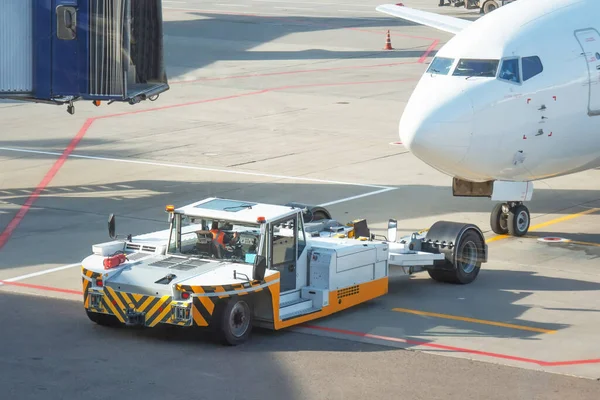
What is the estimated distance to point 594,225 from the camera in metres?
28.0

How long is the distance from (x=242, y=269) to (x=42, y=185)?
15.0 m

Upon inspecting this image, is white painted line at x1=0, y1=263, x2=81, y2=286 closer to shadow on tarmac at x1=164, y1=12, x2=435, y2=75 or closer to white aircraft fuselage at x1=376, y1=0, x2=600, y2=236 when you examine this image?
white aircraft fuselage at x1=376, y1=0, x2=600, y2=236

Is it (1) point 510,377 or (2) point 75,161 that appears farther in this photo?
(2) point 75,161

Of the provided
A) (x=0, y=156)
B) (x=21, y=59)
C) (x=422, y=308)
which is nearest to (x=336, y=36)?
(x=0, y=156)

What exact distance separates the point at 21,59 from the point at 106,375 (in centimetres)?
1594

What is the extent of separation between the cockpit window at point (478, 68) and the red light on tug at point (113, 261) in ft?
29.5

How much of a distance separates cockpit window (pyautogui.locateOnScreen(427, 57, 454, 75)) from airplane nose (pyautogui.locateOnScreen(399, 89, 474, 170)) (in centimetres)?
99

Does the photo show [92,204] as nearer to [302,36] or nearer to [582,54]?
[582,54]

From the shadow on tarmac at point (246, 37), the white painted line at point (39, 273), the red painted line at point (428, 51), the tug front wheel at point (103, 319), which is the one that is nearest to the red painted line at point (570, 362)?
the tug front wheel at point (103, 319)

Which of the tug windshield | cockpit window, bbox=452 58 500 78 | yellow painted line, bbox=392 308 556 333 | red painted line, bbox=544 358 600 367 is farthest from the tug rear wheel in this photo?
red painted line, bbox=544 358 600 367

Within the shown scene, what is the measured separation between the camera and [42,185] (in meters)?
32.7

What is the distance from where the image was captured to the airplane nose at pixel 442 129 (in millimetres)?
24156

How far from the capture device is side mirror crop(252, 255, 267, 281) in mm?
18344

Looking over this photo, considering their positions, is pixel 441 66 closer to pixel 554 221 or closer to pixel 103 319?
pixel 554 221
